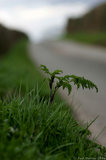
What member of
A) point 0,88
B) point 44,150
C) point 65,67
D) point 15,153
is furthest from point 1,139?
point 65,67

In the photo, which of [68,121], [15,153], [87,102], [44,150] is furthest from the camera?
[87,102]

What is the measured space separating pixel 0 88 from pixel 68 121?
2.46m

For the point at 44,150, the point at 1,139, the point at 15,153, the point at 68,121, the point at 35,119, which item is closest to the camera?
the point at 15,153

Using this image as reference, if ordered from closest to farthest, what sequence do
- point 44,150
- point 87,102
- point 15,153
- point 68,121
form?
point 15,153
point 44,150
point 68,121
point 87,102

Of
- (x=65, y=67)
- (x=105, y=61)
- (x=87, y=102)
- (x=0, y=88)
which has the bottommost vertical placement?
(x=0, y=88)

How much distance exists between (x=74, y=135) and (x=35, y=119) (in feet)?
1.14

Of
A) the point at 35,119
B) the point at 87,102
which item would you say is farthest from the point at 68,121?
the point at 87,102

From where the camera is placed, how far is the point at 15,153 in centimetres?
158

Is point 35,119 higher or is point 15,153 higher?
point 35,119

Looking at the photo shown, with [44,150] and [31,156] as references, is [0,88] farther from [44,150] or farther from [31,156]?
[31,156]

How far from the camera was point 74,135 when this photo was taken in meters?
2.20

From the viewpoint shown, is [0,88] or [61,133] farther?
[0,88]

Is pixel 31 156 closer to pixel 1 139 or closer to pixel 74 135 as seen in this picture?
pixel 1 139

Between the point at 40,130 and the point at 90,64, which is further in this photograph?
the point at 90,64
